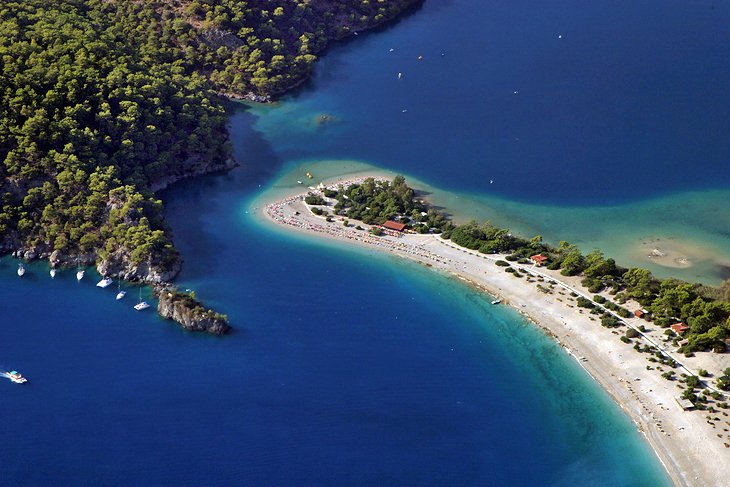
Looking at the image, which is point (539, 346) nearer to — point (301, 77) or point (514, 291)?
point (514, 291)

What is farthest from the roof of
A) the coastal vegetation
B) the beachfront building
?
the beachfront building

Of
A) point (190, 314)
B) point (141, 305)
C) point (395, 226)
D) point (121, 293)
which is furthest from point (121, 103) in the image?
point (395, 226)

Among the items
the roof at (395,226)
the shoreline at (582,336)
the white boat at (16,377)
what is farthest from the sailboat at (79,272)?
the roof at (395,226)

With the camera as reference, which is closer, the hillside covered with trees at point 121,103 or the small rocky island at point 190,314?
the small rocky island at point 190,314

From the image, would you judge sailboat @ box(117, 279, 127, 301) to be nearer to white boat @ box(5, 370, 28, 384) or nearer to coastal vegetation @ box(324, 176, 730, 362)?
white boat @ box(5, 370, 28, 384)

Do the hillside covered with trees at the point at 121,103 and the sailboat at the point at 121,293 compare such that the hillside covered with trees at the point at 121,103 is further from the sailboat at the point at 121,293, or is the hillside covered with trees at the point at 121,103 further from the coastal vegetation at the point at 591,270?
the coastal vegetation at the point at 591,270

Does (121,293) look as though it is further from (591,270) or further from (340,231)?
(591,270)
